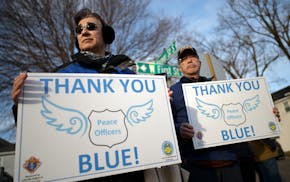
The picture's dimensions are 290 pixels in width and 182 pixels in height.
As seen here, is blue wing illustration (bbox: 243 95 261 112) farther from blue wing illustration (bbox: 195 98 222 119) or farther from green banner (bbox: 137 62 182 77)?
green banner (bbox: 137 62 182 77)

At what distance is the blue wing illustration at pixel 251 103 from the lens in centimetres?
160

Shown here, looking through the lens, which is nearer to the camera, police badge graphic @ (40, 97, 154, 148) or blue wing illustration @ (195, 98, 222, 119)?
police badge graphic @ (40, 97, 154, 148)

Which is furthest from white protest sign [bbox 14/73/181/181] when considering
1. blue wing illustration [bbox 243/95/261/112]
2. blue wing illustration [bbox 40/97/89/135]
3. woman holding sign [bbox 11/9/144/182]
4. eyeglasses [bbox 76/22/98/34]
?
blue wing illustration [bbox 243/95/261/112]

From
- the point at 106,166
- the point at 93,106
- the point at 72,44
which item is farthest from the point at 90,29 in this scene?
the point at 72,44

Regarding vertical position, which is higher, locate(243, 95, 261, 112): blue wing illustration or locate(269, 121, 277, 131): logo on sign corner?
locate(243, 95, 261, 112): blue wing illustration

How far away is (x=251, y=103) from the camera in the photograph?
1.62m

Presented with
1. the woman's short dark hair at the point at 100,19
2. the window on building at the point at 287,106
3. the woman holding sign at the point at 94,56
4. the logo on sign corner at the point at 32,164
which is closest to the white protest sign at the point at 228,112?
the woman holding sign at the point at 94,56

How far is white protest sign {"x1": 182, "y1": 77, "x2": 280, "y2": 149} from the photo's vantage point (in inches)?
56.8

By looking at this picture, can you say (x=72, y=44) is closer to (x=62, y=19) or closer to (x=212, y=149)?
(x=62, y=19)

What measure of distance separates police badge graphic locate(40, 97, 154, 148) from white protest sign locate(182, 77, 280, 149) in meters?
0.57

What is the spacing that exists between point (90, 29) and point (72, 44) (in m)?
4.41

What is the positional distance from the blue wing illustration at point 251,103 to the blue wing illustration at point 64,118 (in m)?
1.31

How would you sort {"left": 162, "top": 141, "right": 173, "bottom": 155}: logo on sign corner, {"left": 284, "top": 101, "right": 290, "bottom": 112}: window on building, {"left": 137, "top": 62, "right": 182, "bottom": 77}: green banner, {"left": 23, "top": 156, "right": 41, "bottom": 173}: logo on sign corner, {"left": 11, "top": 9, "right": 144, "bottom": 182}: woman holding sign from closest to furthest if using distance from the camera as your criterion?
{"left": 23, "top": 156, "right": 41, "bottom": 173}: logo on sign corner < {"left": 162, "top": 141, "right": 173, "bottom": 155}: logo on sign corner < {"left": 11, "top": 9, "right": 144, "bottom": 182}: woman holding sign < {"left": 137, "top": 62, "right": 182, "bottom": 77}: green banner < {"left": 284, "top": 101, "right": 290, "bottom": 112}: window on building

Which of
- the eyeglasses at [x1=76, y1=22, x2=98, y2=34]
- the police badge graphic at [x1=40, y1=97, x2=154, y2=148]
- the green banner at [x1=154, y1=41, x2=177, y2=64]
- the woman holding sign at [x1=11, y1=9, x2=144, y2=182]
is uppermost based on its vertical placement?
the green banner at [x1=154, y1=41, x2=177, y2=64]
